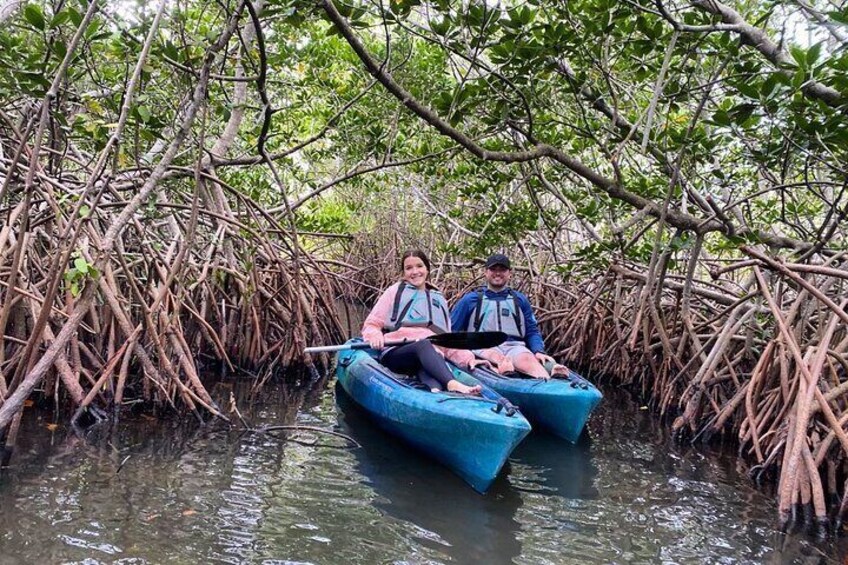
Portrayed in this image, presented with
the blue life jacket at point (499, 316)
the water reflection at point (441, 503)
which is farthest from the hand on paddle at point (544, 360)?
the water reflection at point (441, 503)

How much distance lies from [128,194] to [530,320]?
3.23m

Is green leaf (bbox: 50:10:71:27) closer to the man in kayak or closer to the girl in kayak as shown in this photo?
the girl in kayak

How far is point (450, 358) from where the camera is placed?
200 inches

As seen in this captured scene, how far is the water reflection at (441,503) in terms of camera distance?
9.57 feet

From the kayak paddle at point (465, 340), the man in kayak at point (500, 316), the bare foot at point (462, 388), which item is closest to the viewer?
the bare foot at point (462, 388)

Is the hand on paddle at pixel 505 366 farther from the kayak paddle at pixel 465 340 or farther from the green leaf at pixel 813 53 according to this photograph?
the green leaf at pixel 813 53

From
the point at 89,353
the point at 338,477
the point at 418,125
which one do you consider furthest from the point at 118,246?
the point at 418,125

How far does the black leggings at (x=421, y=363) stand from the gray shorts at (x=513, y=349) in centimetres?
92

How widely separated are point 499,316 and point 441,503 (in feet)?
7.29

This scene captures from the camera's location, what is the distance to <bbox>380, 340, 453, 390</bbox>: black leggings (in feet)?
13.8

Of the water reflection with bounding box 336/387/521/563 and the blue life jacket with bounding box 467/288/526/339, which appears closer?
the water reflection with bounding box 336/387/521/563

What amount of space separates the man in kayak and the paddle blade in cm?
50

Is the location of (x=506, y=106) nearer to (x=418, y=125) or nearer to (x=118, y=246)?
(x=118, y=246)

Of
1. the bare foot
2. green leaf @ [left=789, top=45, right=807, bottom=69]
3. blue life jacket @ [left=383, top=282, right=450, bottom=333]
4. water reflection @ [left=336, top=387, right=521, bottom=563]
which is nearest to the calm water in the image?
water reflection @ [left=336, top=387, right=521, bottom=563]
